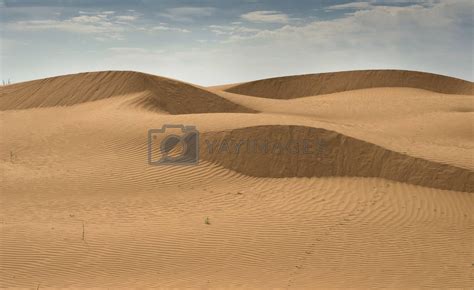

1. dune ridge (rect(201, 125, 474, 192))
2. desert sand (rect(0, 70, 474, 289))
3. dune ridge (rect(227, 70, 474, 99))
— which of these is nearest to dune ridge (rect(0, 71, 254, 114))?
desert sand (rect(0, 70, 474, 289))

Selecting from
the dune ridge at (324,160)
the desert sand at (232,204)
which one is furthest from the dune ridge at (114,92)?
the dune ridge at (324,160)

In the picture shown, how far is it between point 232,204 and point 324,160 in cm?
368

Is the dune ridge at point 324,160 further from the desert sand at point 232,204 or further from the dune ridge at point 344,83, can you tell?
the dune ridge at point 344,83

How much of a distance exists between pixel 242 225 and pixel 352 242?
2.15m

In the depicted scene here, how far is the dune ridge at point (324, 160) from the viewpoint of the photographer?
14.0 m

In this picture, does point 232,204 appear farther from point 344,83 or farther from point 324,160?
point 344,83

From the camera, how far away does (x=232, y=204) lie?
12.4 m

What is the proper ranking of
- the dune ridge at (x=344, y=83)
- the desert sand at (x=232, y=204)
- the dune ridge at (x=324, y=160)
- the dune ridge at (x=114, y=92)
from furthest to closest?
the dune ridge at (x=344, y=83) → the dune ridge at (x=114, y=92) → the dune ridge at (x=324, y=160) → the desert sand at (x=232, y=204)

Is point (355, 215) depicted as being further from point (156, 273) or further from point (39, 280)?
point (39, 280)

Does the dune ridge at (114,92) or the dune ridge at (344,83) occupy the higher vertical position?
the dune ridge at (344,83)

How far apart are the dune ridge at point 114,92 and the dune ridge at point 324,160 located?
7.97 meters

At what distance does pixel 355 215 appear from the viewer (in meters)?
11.8

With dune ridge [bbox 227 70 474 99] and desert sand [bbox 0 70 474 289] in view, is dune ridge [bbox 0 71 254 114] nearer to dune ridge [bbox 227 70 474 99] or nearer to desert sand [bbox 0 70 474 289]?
desert sand [bbox 0 70 474 289]

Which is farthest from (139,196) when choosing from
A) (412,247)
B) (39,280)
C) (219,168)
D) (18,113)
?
(18,113)
